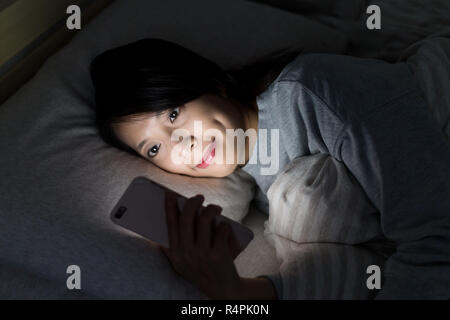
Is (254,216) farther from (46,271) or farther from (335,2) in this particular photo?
(335,2)

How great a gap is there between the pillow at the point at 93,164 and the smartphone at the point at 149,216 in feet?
0.11

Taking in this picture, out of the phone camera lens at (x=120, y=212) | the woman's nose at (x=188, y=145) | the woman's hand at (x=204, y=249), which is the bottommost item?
the woman's hand at (x=204, y=249)

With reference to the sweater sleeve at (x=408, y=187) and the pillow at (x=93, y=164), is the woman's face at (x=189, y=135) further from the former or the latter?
the sweater sleeve at (x=408, y=187)

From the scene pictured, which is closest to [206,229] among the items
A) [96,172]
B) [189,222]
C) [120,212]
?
[189,222]

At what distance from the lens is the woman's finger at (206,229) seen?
2.27 ft

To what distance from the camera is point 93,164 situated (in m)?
0.85

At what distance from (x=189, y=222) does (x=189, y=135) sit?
0.20 meters

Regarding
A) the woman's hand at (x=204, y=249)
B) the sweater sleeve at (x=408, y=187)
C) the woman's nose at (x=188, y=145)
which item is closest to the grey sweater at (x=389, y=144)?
the sweater sleeve at (x=408, y=187)

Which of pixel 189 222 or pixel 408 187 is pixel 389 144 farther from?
pixel 189 222

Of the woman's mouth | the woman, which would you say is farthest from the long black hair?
the woman's mouth

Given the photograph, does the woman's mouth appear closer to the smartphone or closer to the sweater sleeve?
the smartphone

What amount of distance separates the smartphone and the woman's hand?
27mm

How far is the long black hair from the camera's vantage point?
2.72 ft

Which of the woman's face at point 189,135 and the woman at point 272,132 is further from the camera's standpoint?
the woman's face at point 189,135
